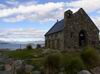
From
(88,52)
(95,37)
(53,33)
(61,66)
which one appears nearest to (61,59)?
(61,66)

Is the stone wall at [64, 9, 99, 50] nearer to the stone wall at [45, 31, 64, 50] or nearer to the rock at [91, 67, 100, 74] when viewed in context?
the stone wall at [45, 31, 64, 50]

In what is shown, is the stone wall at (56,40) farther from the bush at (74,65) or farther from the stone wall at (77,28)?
the bush at (74,65)

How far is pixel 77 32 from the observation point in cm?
4606

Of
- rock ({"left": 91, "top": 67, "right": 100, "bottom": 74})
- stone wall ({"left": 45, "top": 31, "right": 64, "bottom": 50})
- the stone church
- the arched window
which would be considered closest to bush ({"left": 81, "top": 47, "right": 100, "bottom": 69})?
rock ({"left": 91, "top": 67, "right": 100, "bottom": 74})

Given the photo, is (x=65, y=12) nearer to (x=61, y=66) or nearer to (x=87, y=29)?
(x=87, y=29)

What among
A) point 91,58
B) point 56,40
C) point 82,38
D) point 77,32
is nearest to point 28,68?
point 91,58

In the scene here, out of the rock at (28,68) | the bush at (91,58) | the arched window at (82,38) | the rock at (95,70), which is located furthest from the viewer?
the arched window at (82,38)

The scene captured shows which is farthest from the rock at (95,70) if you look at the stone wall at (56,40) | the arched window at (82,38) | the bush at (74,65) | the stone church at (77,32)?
the arched window at (82,38)

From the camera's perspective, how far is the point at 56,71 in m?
25.1

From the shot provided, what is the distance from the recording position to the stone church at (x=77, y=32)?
45.2m

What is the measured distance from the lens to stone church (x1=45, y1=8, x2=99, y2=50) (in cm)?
4516

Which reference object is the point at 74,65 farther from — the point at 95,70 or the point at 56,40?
the point at 56,40

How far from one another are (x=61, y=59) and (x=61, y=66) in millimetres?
685

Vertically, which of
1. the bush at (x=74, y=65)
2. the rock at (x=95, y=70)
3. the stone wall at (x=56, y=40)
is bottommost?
the rock at (x=95, y=70)
